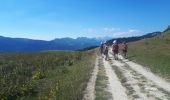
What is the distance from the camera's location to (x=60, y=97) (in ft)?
62.4

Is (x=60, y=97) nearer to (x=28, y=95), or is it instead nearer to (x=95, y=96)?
(x=95, y=96)

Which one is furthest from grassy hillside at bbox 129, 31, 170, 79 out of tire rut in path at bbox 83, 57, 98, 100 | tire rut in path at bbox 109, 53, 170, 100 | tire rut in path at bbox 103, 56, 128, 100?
tire rut in path at bbox 83, 57, 98, 100

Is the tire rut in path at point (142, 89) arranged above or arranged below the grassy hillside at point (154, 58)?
below

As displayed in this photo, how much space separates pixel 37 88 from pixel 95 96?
11.0 m

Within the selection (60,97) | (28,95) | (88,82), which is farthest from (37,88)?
(60,97)

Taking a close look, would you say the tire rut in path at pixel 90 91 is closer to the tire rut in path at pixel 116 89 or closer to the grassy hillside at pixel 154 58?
the tire rut in path at pixel 116 89

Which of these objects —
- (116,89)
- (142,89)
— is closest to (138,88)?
(142,89)

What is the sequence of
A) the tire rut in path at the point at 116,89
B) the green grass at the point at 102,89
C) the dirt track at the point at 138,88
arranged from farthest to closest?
the green grass at the point at 102,89 → the tire rut in path at the point at 116,89 → the dirt track at the point at 138,88

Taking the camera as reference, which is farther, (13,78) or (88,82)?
(13,78)

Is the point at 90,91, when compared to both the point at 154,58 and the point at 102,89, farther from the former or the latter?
the point at 154,58

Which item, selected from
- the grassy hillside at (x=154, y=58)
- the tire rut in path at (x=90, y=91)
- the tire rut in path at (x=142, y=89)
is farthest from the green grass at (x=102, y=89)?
the grassy hillside at (x=154, y=58)

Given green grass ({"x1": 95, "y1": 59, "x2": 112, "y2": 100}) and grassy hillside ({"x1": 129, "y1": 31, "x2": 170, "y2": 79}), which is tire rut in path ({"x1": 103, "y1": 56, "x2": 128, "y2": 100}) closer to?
green grass ({"x1": 95, "y1": 59, "x2": 112, "y2": 100})

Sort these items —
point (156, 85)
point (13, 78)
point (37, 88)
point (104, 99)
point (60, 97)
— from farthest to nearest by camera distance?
point (13, 78), point (37, 88), point (156, 85), point (60, 97), point (104, 99)

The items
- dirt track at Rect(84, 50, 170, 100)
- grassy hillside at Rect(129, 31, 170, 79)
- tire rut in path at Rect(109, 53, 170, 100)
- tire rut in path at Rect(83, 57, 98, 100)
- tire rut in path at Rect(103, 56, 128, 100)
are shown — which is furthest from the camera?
grassy hillside at Rect(129, 31, 170, 79)
